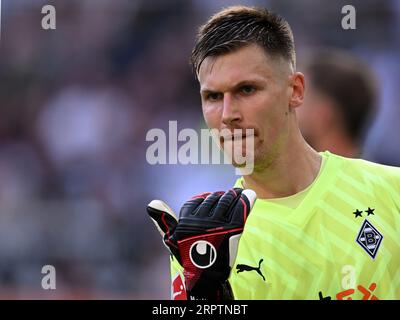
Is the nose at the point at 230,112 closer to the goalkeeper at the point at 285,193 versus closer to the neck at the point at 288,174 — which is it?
the goalkeeper at the point at 285,193

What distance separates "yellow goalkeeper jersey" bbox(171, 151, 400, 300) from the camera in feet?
9.17

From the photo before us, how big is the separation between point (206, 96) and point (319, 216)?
69 cm

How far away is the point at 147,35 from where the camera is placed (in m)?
7.09

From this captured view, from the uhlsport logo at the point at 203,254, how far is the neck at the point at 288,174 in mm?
674

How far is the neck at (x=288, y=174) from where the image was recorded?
306cm

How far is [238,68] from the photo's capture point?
288 cm

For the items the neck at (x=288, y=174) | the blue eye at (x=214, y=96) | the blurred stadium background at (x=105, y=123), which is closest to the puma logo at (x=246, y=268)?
the neck at (x=288, y=174)

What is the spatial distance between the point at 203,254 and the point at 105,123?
450 cm

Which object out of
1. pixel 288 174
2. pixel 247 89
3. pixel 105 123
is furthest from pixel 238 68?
pixel 105 123
